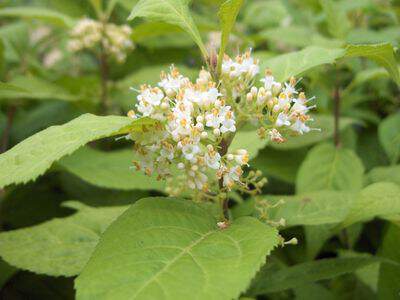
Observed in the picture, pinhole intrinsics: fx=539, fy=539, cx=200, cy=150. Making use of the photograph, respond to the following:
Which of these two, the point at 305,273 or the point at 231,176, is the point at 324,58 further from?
the point at 305,273

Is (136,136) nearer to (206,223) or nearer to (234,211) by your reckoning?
(206,223)

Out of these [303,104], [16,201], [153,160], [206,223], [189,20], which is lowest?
[16,201]

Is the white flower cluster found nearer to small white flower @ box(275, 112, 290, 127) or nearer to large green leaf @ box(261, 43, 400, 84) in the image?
small white flower @ box(275, 112, 290, 127)

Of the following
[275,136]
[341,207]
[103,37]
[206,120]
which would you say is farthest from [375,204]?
[103,37]

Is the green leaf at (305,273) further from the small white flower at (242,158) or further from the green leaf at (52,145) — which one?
the green leaf at (52,145)

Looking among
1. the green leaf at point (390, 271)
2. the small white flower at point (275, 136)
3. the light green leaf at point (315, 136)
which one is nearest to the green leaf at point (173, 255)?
the small white flower at point (275, 136)

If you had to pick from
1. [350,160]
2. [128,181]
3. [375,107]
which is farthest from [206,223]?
[375,107]
